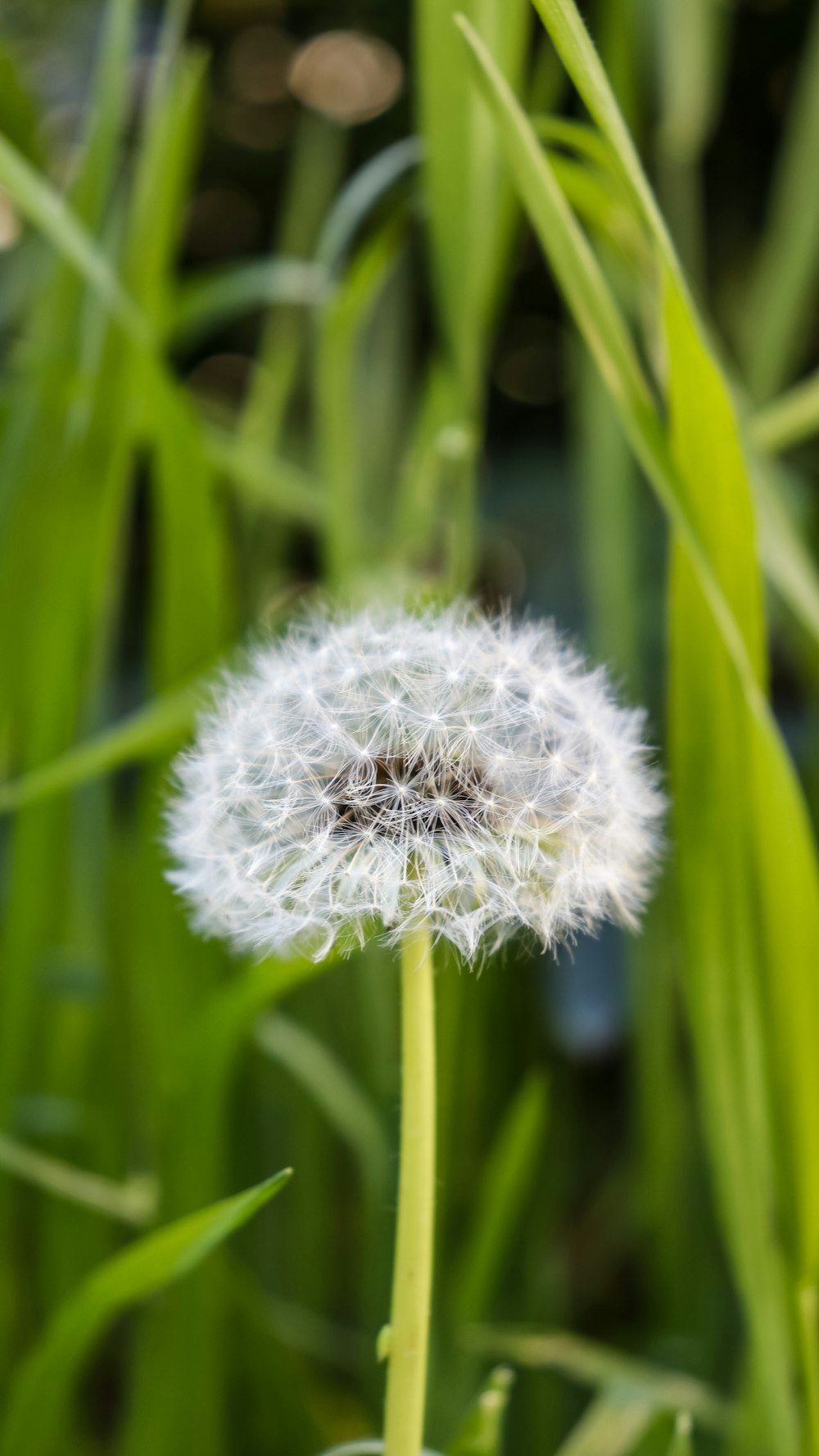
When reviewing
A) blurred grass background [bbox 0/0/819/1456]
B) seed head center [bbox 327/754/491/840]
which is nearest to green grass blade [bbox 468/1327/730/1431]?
blurred grass background [bbox 0/0/819/1456]

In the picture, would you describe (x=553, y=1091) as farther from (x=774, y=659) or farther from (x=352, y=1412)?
(x=774, y=659)

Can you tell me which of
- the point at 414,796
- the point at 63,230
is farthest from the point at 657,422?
the point at 63,230

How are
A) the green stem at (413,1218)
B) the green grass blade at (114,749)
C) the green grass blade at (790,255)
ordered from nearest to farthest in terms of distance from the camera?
the green stem at (413,1218), the green grass blade at (114,749), the green grass blade at (790,255)

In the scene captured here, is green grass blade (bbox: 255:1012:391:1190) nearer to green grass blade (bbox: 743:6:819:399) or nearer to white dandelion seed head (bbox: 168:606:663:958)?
white dandelion seed head (bbox: 168:606:663:958)

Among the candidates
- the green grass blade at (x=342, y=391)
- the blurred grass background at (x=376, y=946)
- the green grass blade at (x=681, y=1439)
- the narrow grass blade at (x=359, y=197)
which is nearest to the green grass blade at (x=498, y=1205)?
the blurred grass background at (x=376, y=946)

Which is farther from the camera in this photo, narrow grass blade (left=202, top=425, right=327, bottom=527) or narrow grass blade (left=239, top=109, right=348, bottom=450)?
narrow grass blade (left=239, top=109, right=348, bottom=450)

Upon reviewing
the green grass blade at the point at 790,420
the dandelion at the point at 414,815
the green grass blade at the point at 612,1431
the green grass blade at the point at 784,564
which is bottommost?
the green grass blade at the point at 612,1431

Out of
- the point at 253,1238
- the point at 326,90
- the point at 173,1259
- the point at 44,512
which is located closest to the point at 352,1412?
the point at 253,1238

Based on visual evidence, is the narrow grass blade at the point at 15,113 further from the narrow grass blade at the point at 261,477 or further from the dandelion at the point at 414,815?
the dandelion at the point at 414,815
